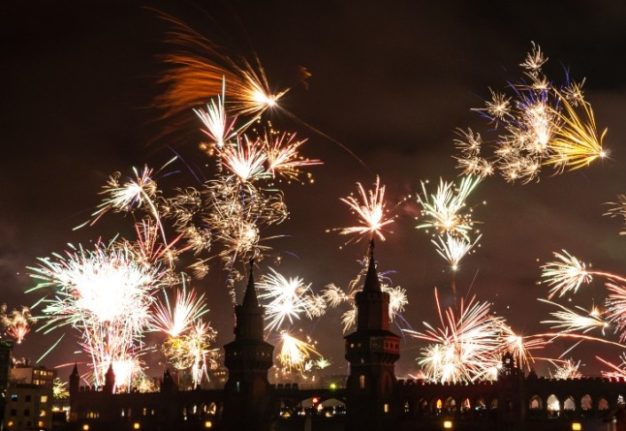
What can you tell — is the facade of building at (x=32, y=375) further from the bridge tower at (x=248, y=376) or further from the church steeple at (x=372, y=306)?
the church steeple at (x=372, y=306)

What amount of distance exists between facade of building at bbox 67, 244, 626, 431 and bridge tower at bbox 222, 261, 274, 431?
0.13 m

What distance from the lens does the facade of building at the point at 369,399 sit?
8306 centimetres

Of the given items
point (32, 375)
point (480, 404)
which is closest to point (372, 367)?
point (480, 404)

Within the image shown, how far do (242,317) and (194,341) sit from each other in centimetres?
685

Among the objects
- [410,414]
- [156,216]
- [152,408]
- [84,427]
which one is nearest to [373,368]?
[410,414]

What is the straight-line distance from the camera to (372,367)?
297 feet

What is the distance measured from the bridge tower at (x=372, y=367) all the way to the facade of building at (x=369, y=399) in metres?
A: 0.11

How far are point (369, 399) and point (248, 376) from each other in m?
17.8

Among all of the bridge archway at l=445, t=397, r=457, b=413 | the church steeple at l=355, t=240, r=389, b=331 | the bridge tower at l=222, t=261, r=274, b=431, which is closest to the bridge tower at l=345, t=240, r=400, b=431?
the church steeple at l=355, t=240, r=389, b=331

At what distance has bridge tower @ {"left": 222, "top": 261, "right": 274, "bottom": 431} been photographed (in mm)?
98750

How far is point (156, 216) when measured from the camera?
85.4 m

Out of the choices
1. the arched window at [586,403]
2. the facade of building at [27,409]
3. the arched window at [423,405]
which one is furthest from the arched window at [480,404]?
the facade of building at [27,409]

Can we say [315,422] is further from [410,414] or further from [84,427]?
[84,427]

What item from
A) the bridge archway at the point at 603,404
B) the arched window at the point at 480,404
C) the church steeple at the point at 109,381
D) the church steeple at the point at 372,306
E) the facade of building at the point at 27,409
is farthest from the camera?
the facade of building at the point at 27,409
